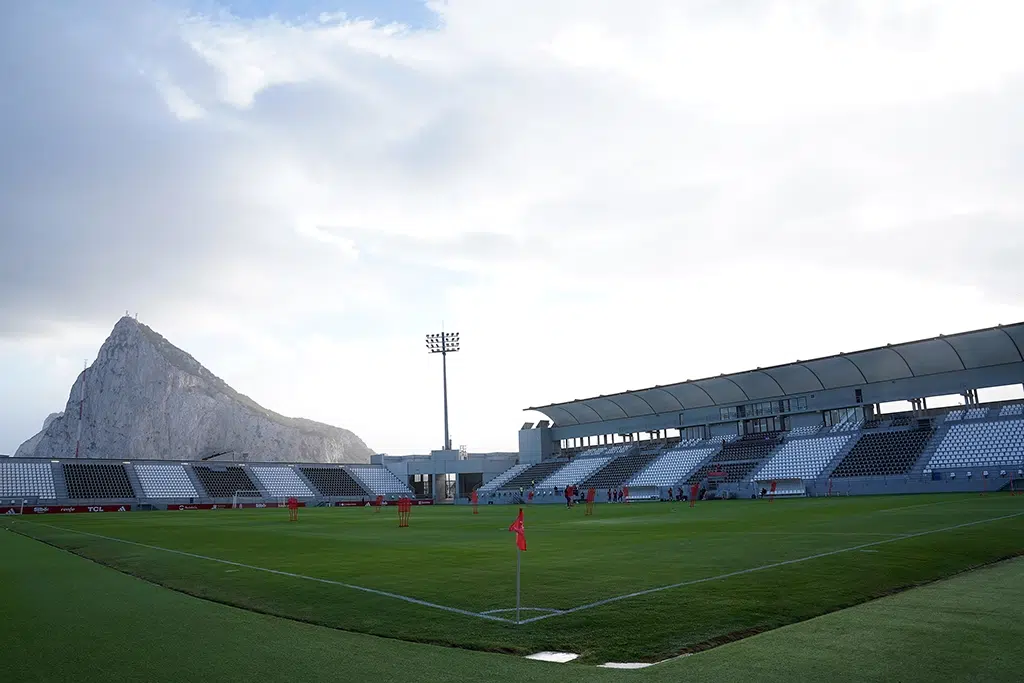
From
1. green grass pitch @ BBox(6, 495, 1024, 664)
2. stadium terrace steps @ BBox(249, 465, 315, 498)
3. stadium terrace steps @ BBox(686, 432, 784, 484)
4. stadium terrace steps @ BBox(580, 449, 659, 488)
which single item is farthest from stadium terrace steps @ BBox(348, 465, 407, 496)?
green grass pitch @ BBox(6, 495, 1024, 664)

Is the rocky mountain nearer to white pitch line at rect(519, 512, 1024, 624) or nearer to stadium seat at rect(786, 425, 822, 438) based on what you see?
stadium seat at rect(786, 425, 822, 438)

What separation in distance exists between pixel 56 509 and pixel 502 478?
154ft

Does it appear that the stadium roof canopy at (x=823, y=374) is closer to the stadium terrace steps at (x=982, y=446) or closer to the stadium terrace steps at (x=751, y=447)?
the stadium terrace steps at (x=751, y=447)

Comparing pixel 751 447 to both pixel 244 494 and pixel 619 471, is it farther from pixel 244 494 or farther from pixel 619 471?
pixel 244 494

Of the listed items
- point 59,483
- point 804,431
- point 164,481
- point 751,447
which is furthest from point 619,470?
point 59,483

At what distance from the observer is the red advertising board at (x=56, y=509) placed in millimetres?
64006

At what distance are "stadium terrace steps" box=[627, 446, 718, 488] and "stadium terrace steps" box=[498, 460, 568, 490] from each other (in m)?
15.3

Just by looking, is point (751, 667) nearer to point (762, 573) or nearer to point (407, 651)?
point (407, 651)

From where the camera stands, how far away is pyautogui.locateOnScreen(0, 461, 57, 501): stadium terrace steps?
Result: 222 feet

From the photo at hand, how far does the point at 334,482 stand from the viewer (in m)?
89.1

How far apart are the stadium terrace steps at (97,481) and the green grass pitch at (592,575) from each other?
55.5 meters

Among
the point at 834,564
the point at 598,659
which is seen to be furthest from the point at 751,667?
the point at 834,564

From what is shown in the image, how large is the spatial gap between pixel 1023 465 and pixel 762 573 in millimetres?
43080

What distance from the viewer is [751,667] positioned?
21.1 ft
